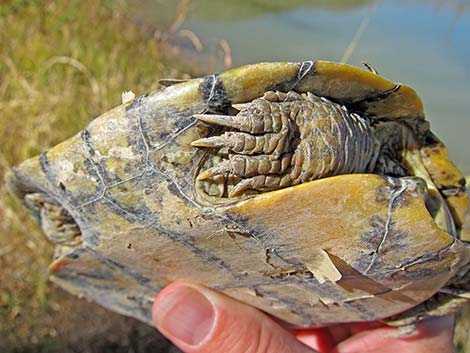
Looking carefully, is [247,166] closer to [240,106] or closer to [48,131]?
[240,106]

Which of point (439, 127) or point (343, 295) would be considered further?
point (439, 127)

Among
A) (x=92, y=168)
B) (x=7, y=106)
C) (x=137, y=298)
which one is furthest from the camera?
(x=7, y=106)

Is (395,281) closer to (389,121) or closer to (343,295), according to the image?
(343,295)

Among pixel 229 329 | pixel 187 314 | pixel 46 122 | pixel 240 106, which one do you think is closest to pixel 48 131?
pixel 46 122

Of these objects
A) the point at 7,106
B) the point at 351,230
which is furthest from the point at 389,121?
the point at 7,106

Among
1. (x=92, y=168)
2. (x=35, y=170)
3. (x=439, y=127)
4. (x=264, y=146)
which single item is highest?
(x=264, y=146)

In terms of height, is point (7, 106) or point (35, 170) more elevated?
point (35, 170)
